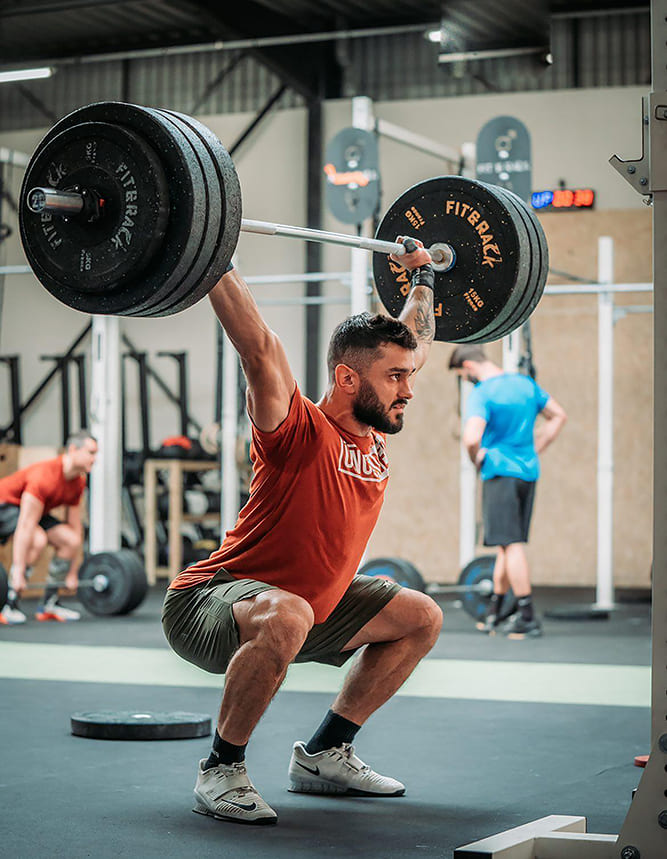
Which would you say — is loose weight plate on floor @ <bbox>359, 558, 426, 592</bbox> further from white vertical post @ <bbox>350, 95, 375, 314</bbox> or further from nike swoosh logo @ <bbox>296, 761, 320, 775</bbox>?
nike swoosh logo @ <bbox>296, 761, 320, 775</bbox>

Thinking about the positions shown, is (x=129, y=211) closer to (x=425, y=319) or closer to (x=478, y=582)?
(x=425, y=319)

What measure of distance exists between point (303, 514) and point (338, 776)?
1.88ft

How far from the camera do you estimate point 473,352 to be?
5496mm

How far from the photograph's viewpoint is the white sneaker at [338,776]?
252 centimetres

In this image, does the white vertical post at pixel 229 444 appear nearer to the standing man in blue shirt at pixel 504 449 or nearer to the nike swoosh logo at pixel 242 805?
the standing man in blue shirt at pixel 504 449

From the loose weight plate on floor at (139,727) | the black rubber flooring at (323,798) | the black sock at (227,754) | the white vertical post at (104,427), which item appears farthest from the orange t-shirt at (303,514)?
the white vertical post at (104,427)

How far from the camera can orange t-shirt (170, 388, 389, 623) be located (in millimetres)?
2336

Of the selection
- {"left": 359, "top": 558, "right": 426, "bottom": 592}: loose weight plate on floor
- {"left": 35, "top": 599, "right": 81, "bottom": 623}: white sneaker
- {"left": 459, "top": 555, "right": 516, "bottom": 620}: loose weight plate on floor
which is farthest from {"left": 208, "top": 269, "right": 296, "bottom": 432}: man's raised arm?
{"left": 35, "top": 599, "right": 81, "bottom": 623}: white sneaker

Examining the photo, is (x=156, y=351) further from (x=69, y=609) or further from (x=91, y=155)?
(x=91, y=155)

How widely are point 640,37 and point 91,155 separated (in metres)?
7.36

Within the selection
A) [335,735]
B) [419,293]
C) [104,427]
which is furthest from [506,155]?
[335,735]

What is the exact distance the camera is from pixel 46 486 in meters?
6.13

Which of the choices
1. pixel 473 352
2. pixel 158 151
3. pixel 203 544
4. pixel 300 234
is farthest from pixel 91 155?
pixel 203 544

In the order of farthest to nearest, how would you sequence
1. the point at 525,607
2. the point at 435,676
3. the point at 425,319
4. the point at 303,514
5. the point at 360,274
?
the point at 360,274 < the point at 525,607 < the point at 435,676 < the point at 425,319 < the point at 303,514
